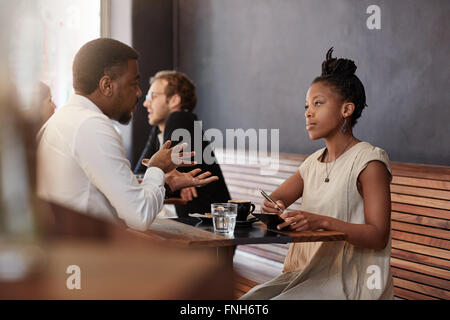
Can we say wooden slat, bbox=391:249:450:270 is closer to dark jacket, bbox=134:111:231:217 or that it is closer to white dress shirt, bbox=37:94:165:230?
dark jacket, bbox=134:111:231:217

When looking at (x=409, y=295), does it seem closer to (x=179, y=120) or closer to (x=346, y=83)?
(x=346, y=83)

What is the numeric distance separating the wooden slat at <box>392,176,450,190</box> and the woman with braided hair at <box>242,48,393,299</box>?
0.94 m

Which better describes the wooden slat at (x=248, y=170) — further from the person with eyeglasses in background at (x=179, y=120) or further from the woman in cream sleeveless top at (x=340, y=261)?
the woman in cream sleeveless top at (x=340, y=261)

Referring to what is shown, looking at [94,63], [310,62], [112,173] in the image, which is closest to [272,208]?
[112,173]

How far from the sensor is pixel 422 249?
296cm

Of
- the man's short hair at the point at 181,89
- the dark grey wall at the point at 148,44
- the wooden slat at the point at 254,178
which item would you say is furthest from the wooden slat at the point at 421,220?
the dark grey wall at the point at 148,44

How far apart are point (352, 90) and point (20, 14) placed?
1.88 meters

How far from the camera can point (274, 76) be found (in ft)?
14.5

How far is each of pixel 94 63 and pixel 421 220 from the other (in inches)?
74.6

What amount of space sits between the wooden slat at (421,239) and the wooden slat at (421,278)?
0.17 meters

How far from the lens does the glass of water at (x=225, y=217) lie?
71.7 inches

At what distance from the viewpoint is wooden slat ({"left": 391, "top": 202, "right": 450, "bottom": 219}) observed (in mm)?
2848
